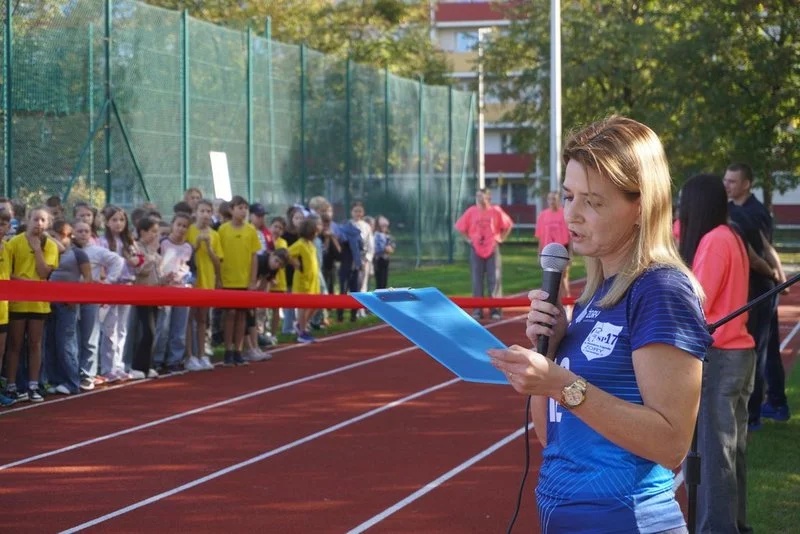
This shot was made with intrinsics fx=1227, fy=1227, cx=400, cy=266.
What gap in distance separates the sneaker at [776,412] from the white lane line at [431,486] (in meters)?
2.28

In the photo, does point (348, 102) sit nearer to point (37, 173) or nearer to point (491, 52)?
point (37, 173)

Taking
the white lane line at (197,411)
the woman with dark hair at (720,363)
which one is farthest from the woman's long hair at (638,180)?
the white lane line at (197,411)

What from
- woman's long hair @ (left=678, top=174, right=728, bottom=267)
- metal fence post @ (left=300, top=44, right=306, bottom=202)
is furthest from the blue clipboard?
metal fence post @ (left=300, top=44, right=306, bottom=202)

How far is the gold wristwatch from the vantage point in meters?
2.68

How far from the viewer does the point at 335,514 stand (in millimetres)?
7836

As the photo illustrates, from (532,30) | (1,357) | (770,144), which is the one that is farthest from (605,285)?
(532,30)

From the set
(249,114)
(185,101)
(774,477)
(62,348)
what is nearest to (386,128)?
(249,114)

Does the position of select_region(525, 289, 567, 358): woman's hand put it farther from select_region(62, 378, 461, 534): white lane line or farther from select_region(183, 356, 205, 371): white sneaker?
select_region(183, 356, 205, 371): white sneaker

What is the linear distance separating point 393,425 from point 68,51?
9.65 m

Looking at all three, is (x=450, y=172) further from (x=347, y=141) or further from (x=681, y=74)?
(x=681, y=74)

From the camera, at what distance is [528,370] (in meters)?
2.57

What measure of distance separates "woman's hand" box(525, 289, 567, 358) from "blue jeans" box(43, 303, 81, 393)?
10.3 m

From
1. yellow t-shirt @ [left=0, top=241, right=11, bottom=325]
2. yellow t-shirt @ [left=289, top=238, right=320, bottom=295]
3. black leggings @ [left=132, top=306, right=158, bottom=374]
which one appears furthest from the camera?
yellow t-shirt @ [left=289, top=238, right=320, bottom=295]

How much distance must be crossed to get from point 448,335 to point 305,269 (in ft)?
48.0
